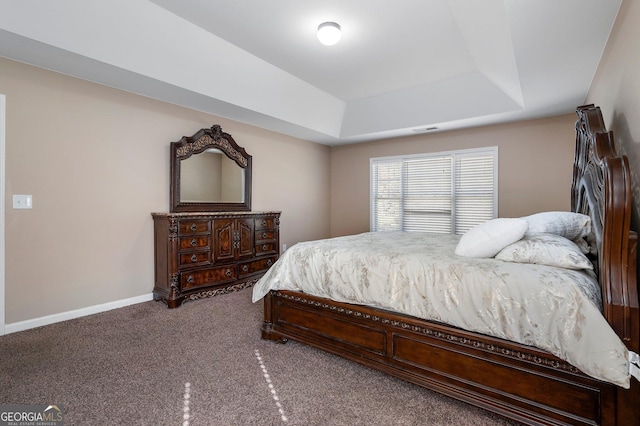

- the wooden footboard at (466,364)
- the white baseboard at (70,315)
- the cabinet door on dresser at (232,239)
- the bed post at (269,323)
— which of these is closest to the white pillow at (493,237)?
the wooden footboard at (466,364)

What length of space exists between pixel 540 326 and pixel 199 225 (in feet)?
11.0

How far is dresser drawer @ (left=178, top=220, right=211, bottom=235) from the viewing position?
140 inches

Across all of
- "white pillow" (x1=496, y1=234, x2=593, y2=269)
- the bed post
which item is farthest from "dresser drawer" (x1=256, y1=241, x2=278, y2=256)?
"white pillow" (x1=496, y1=234, x2=593, y2=269)

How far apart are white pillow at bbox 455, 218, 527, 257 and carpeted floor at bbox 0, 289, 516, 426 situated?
0.88 meters

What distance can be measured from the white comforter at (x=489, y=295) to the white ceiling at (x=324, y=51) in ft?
5.54

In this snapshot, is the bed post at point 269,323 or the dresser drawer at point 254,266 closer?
the bed post at point 269,323

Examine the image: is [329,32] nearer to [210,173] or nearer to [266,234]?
[210,173]

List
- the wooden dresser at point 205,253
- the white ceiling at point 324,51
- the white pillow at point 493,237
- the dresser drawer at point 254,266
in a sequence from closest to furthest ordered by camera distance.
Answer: the white pillow at point 493,237
the white ceiling at point 324,51
the wooden dresser at point 205,253
the dresser drawer at point 254,266

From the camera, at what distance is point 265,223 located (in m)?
4.57

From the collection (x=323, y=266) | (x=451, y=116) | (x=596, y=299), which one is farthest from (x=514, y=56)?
(x=323, y=266)

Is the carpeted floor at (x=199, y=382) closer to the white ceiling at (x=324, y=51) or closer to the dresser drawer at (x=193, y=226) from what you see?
the dresser drawer at (x=193, y=226)

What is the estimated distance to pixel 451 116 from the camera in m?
4.30

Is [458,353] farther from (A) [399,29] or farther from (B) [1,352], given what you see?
(B) [1,352]

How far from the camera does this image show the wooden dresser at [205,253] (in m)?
3.47
